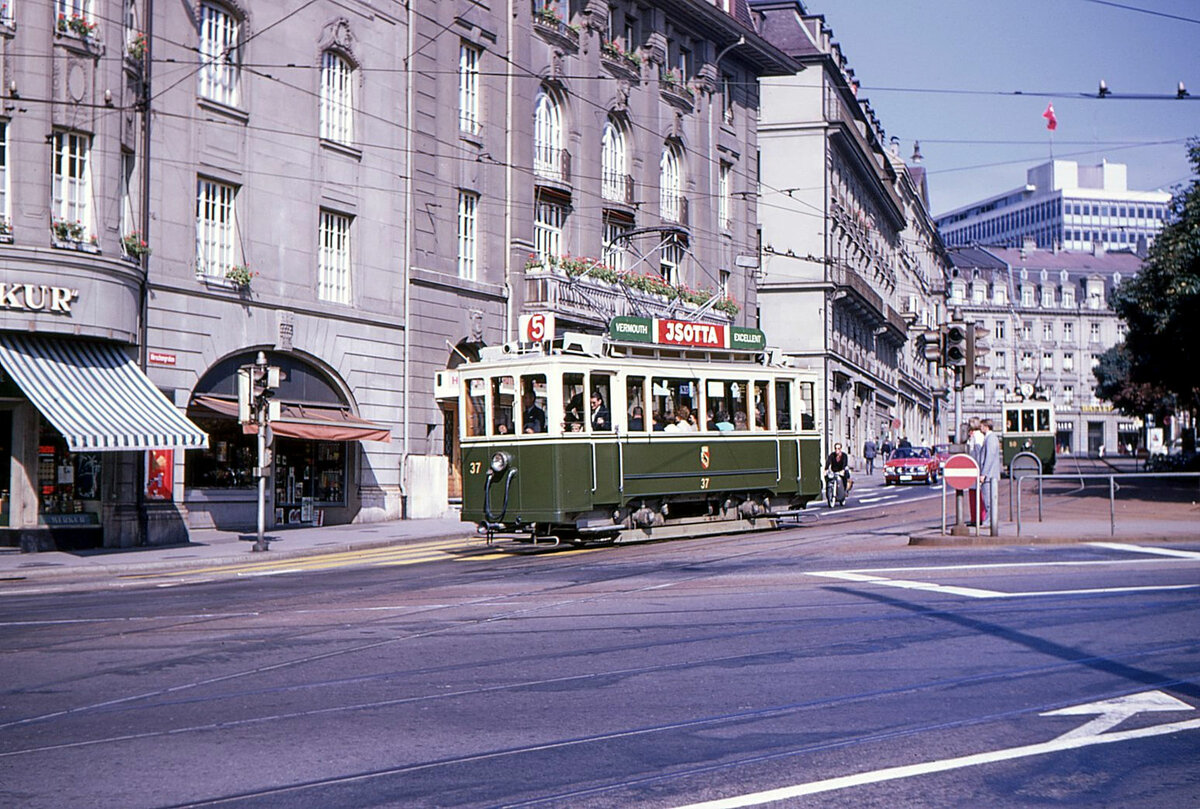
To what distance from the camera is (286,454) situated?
29.3 metres

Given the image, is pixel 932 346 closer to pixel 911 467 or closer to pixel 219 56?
pixel 219 56

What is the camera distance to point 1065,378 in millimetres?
137875

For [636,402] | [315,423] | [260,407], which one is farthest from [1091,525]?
[315,423]

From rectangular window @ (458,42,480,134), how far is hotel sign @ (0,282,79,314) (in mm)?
14156

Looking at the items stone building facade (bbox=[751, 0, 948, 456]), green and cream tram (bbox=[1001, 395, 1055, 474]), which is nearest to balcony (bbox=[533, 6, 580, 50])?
stone building facade (bbox=[751, 0, 948, 456])

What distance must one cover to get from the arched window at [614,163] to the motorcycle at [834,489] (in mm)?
10759

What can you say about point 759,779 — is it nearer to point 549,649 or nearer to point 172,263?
point 549,649

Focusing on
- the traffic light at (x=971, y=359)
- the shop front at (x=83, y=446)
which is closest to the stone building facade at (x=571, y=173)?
the shop front at (x=83, y=446)

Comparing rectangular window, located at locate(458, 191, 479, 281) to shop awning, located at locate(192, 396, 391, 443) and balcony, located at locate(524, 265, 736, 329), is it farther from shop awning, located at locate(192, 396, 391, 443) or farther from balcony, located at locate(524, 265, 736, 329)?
shop awning, located at locate(192, 396, 391, 443)

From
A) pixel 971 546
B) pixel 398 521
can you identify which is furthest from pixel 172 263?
pixel 971 546

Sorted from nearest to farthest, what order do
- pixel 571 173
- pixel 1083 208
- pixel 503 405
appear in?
1. pixel 503 405
2. pixel 571 173
3. pixel 1083 208

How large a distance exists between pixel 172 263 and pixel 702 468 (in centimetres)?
1081

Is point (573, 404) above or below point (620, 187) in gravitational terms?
below

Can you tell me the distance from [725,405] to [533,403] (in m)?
4.16
